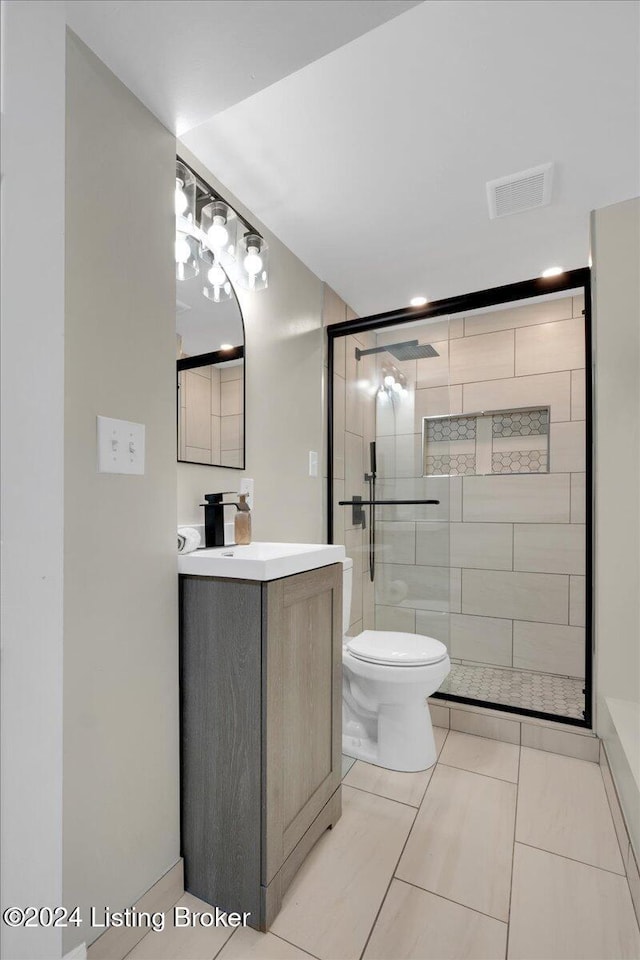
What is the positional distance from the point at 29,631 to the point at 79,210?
0.92 meters

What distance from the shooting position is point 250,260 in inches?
75.5

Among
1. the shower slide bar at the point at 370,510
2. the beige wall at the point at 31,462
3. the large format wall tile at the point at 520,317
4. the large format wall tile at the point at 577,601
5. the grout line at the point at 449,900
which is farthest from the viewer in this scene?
the large format wall tile at the point at 520,317

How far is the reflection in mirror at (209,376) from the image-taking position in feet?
5.27

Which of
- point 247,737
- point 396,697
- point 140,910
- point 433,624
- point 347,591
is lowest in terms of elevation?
point 140,910

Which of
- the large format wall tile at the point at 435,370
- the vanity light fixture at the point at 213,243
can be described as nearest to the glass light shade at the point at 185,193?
the vanity light fixture at the point at 213,243

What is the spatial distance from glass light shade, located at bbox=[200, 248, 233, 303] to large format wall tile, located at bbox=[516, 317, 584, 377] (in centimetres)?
208

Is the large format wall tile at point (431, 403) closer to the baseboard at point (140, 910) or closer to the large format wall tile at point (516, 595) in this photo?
the large format wall tile at point (516, 595)

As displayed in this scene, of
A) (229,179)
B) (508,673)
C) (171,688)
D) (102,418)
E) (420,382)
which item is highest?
(229,179)

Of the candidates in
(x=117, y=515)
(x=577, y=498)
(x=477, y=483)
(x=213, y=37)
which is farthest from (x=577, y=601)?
(x=213, y=37)

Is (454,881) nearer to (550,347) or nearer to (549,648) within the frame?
(549,648)

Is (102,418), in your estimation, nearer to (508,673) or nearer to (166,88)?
(166,88)

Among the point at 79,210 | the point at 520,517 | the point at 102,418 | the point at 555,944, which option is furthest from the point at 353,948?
the point at 520,517

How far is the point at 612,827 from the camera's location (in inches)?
61.1

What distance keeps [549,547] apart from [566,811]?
160 cm
